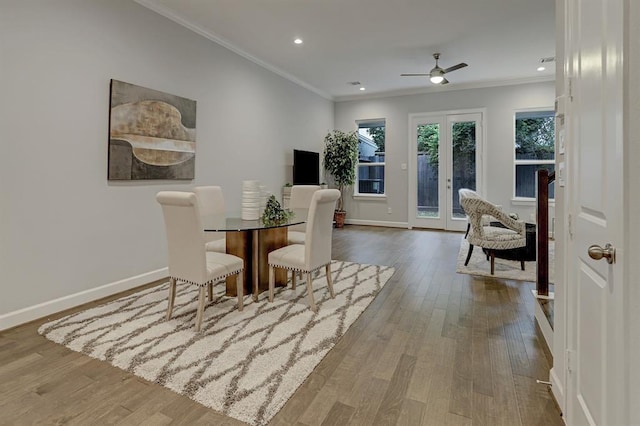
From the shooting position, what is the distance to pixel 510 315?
2.72m

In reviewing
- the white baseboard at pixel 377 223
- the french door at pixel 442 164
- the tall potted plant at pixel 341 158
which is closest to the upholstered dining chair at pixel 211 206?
the tall potted plant at pixel 341 158

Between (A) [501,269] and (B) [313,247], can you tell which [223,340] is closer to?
(B) [313,247]

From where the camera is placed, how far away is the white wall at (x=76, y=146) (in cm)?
251

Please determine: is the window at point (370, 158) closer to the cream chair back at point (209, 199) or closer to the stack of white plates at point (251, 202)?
the cream chair back at point (209, 199)

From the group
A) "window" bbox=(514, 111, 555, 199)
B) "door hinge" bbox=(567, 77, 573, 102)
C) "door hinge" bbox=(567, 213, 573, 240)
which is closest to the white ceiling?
"window" bbox=(514, 111, 555, 199)

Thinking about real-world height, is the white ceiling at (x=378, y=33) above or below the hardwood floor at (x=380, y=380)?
above

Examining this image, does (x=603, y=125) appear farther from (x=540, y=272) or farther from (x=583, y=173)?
(x=540, y=272)

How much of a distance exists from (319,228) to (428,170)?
524 centimetres

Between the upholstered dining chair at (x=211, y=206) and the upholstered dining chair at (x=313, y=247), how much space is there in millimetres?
629

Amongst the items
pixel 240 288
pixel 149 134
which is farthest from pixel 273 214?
pixel 149 134

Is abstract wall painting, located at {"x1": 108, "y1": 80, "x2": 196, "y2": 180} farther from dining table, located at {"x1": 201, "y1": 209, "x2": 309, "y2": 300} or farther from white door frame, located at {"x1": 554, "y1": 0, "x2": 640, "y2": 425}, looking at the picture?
white door frame, located at {"x1": 554, "y1": 0, "x2": 640, "y2": 425}

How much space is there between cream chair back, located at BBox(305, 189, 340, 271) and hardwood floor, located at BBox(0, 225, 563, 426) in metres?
0.60

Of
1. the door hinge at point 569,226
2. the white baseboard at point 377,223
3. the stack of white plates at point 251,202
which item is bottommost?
the white baseboard at point 377,223

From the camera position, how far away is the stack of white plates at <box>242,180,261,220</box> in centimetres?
324
